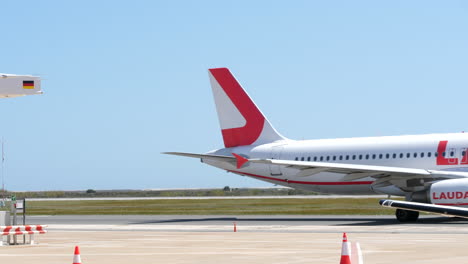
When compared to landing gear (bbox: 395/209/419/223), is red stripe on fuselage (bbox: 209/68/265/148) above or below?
above

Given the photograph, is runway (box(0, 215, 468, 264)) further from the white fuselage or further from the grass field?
Result: the grass field

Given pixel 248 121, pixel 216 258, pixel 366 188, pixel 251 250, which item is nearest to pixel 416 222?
pixel 366 188

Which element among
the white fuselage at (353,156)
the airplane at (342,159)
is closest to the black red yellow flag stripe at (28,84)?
the airplane at (342,159)

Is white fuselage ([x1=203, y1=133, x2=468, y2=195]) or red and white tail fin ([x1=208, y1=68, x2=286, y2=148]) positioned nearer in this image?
white fuselage ([x1=203, y1=133, x2=468, y2=195])

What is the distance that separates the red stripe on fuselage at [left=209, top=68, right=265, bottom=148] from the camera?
45.7 metres

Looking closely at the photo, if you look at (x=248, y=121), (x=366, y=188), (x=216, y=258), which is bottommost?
(x=216, y=258)

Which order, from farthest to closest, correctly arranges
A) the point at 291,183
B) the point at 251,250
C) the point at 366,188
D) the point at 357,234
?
the point at 291,183 < the point at 366,188 < the point at 357,234 < the point at 251,250

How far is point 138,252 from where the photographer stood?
75.2 feet

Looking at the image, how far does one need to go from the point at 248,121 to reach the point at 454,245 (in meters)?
23.3

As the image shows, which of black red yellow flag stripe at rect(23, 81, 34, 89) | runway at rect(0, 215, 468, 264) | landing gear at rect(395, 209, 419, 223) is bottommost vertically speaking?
runway at rect(0, 215, 468, 264)

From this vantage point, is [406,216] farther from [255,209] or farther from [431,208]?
[431,208]

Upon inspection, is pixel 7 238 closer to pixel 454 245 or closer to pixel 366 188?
pixel 454 245

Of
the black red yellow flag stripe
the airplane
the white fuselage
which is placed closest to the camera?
the black red yellow flag stripe

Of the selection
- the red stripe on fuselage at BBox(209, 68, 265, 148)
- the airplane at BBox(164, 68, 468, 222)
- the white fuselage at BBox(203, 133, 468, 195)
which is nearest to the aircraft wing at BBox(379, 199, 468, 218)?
the airplane at BBox(164, 68, 468, 222)
